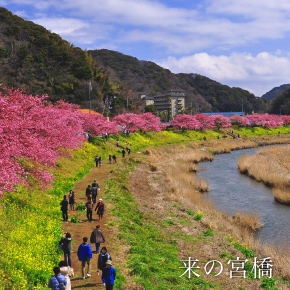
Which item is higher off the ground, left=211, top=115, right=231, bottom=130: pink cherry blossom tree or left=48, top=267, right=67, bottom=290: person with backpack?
left=211, top=115, right=231, bottom=130: pink cherry blossom tree

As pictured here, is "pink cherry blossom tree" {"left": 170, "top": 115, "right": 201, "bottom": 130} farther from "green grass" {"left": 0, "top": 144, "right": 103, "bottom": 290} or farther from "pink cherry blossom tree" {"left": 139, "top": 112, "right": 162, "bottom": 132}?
"green grass" {"left": 0, "top": 144, "right": 103, "bottom": 290}

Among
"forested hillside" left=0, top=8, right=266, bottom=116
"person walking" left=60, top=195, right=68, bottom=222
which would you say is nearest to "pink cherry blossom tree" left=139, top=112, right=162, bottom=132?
"forested hillside" left=0, top=8, right=266, bottom=116

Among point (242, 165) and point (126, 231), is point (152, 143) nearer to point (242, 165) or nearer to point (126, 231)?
point (242, 165)

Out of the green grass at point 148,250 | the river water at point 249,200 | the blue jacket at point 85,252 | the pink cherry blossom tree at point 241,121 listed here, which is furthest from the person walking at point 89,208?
the pink cherry blossom tree at point 241,121

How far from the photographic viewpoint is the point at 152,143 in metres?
71.1

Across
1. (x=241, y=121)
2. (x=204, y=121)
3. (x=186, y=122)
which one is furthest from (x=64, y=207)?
(x=241, y=121)

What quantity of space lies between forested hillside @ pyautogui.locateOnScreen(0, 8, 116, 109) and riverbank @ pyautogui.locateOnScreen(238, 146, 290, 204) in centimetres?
5808

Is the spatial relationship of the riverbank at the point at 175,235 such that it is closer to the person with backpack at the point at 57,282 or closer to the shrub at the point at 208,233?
the shrub at the point at 208,233

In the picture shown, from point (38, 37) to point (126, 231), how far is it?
9625 centimetres

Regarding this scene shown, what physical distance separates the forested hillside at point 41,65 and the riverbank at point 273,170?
5808 centimetres

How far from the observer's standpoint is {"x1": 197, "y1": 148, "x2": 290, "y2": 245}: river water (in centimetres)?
2158

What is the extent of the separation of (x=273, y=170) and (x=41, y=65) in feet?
247

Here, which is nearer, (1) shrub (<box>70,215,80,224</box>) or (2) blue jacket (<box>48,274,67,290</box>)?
(2) blue jacket (<box>48,274,67,290</box>)

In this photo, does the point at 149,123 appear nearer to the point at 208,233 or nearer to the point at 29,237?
the point at 208,233
